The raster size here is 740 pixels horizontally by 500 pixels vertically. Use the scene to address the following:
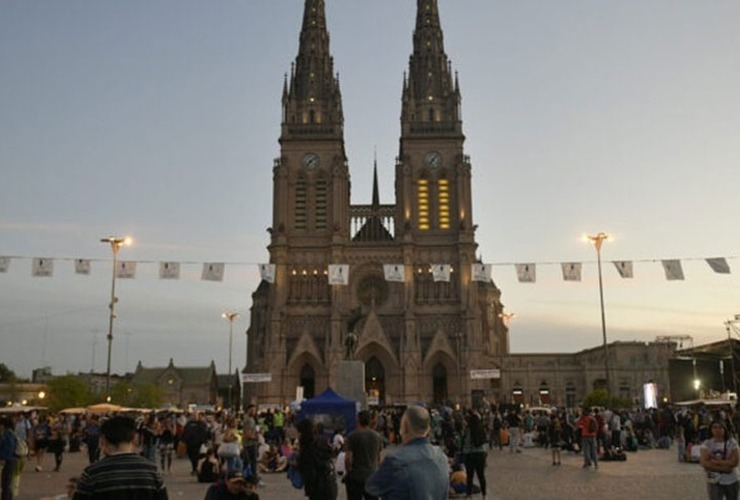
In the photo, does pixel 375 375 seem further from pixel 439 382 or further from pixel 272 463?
pixel 272 463

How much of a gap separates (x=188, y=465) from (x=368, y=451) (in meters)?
17.7

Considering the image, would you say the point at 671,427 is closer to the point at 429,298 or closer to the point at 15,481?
the point at 15,481

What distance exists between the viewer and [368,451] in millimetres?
9727

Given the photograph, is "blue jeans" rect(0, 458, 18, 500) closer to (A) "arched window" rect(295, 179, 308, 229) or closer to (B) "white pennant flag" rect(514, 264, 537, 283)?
(B) "white pennant flag" rect(514, 264, 537, 283)

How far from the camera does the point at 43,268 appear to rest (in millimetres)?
32969

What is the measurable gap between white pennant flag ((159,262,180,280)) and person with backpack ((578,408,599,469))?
2088 centimetres

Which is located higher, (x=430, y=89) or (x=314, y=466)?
(x=430, y=89)

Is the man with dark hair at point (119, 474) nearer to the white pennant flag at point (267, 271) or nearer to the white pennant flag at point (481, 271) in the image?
the white pennant flag at point (481, 271)

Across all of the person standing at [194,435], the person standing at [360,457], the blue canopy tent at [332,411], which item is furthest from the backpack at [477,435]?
the blue canopy tent at [332,411]

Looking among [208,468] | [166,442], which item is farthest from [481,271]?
[208,468]

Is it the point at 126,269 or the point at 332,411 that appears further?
the point at 126,269

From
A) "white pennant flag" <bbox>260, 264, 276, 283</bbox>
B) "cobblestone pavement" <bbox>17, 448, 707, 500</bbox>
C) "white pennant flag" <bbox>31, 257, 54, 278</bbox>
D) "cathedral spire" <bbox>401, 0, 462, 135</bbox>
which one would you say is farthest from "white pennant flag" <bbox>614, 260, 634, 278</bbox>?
"cathedral spire" <bbox>401, 0, 462, 135</bbox>

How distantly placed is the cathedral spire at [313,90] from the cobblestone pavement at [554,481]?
52713mm

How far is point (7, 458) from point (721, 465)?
12339 millimetres
